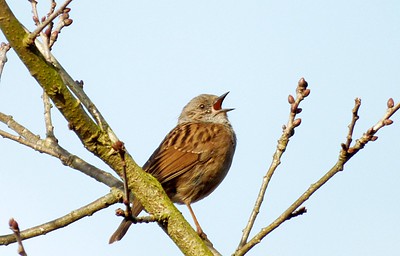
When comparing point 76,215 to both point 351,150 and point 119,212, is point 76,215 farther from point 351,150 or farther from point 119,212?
point 351,150

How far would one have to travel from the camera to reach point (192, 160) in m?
7.43

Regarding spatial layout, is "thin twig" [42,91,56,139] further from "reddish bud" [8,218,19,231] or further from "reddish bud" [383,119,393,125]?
"reddish bud" [383,119,393,125]

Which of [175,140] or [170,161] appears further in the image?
[175,140]

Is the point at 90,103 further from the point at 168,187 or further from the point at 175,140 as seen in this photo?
the point at 175,140

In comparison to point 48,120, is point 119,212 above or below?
below

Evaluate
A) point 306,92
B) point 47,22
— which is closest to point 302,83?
point 306,92

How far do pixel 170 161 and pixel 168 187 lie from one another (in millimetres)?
278

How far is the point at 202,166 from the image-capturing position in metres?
7.45

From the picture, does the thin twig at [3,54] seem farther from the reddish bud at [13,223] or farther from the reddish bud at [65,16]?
the reddish bud at [13,223]

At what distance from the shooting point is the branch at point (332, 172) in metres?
3.89

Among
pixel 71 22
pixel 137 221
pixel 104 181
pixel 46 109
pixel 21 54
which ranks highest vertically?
pixel 71 22

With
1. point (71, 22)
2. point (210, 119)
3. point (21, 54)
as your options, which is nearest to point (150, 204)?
point (21, 54)

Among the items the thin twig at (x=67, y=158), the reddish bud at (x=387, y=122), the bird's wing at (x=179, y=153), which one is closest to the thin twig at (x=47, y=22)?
the thin twig at (x=67, y=158)

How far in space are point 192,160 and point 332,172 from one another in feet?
11.7
